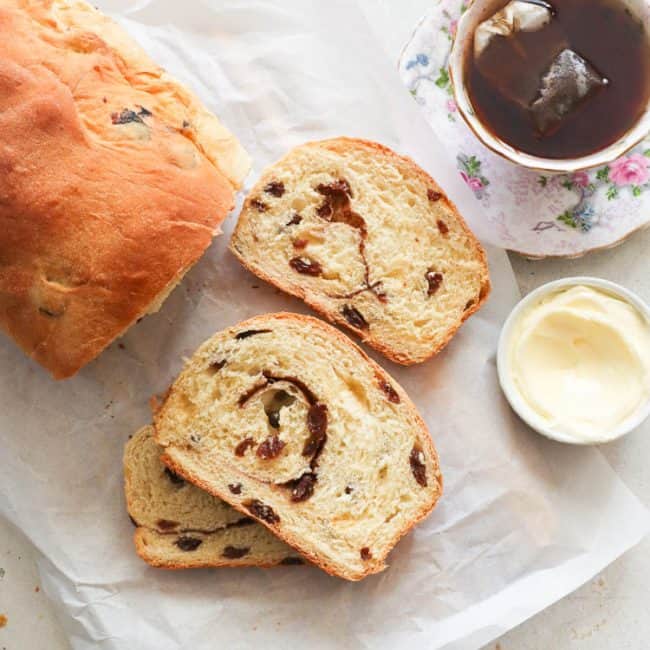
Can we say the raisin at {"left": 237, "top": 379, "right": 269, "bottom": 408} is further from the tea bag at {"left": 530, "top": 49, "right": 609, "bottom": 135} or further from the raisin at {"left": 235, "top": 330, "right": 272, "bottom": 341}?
the tea bag at {"left": 530, "top": 49, "right": 609, "bottom": 135}

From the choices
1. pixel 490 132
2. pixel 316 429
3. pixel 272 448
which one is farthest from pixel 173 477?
pixel 490 132

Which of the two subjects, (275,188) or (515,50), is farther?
(275,188)

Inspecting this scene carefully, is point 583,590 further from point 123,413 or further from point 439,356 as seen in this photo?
point 123,413

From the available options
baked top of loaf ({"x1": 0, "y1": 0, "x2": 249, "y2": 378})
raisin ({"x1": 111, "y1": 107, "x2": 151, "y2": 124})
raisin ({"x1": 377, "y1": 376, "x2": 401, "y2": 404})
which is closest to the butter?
raisin ({"x1": 377, "y1": 376, "x2": 401, "y2": 404})

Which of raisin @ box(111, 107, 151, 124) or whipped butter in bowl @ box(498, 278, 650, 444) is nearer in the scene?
raisin @ box(111, 107, 151, 124)

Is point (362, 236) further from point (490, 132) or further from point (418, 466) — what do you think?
point (418, 466)

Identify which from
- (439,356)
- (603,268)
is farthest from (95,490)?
(603,268)
